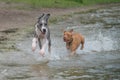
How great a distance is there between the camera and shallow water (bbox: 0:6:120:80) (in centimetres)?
1168

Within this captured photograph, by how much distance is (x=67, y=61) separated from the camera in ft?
45.2

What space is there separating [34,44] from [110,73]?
10.6ft

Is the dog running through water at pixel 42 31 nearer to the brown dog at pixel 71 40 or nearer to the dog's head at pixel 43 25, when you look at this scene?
the dog's head at pixel 43 25

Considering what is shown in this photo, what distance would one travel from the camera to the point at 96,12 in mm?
31406

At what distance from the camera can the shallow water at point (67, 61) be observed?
1168 centimetres

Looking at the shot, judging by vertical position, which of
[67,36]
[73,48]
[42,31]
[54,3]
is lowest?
[73,48]

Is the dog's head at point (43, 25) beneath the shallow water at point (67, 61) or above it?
above

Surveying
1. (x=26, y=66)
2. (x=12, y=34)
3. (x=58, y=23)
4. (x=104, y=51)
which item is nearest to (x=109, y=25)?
(x=58, y=23)

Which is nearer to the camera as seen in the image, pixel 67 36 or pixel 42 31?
pixel 42 31

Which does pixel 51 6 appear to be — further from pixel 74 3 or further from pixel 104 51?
pixel 104 51

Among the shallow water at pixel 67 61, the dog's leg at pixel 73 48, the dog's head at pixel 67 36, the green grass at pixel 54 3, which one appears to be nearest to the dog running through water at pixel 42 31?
the shallow water at pixel 67 61

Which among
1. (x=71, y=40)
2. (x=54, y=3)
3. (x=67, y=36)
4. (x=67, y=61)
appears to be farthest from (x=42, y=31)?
(x=54, y=3)

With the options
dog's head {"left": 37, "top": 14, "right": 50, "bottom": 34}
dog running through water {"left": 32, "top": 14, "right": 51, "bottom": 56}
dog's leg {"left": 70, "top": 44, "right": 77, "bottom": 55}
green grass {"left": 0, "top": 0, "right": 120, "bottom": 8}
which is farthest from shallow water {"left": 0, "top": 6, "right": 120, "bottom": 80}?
green grass {"left": 0, "top": 0, "right": 120, "bottom": 8}

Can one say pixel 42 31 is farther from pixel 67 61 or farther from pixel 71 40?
pixel 71 40
